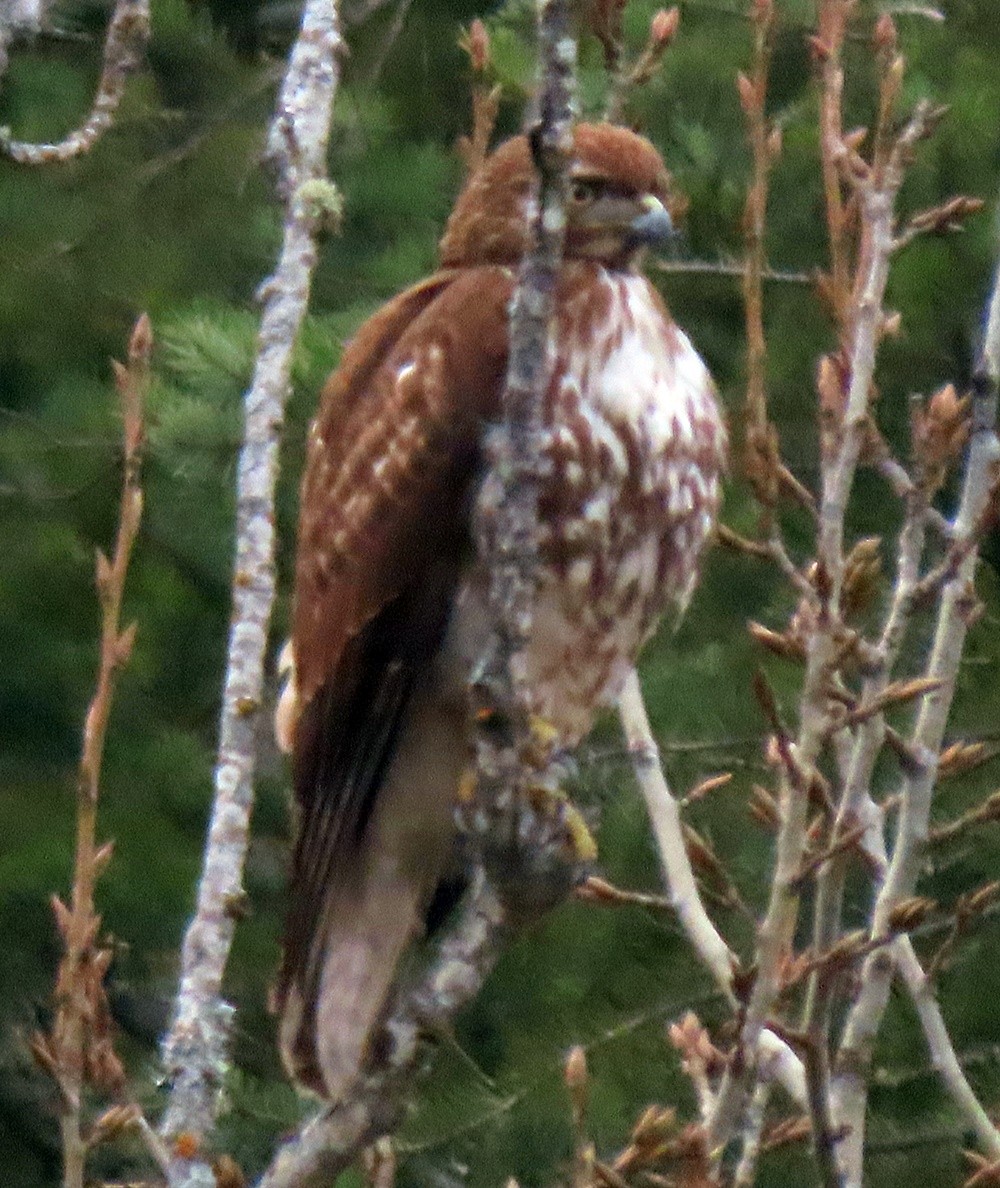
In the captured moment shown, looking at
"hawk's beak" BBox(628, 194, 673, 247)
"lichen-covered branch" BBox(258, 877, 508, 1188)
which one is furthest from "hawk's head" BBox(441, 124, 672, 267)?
"lichen-covered branch" BBox(258, 877, 508, 1188)

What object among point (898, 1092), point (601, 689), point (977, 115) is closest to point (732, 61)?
point (977, 115)

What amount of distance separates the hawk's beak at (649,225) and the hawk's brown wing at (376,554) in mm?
176

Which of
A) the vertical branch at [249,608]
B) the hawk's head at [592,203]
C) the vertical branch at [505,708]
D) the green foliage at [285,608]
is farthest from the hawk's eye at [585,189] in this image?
the green foliage at [285,608]

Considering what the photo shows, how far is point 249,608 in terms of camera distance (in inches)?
103

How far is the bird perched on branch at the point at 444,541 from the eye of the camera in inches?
142

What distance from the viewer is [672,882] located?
142 inches

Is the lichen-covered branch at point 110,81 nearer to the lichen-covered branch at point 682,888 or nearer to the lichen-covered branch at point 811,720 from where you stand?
the lichen-covered branch at point 811,720

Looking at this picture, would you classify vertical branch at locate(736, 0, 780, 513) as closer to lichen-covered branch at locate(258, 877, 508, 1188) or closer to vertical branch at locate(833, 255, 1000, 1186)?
vertical branch at locate(833, 255, 1000, 1186)

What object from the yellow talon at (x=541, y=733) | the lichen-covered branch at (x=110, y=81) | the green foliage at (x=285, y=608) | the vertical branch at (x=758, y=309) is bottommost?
the green foliage at (x=285, y=608)

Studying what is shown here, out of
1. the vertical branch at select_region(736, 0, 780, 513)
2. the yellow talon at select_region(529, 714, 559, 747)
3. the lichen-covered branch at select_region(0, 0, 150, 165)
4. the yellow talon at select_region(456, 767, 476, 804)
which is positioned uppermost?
the lichen-covered branch at select_region(0, 0, 150, 165)

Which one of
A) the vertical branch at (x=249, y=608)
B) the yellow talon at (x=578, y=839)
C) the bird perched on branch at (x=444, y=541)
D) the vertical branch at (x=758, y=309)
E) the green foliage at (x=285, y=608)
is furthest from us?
the green foliage at (x=285, y=608)

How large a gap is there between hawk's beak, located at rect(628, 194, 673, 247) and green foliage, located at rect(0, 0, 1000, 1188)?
172 cm

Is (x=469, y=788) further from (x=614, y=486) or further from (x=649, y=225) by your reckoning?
(x=649, y=225)

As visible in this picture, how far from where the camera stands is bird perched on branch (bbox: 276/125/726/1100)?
3.60 meters
